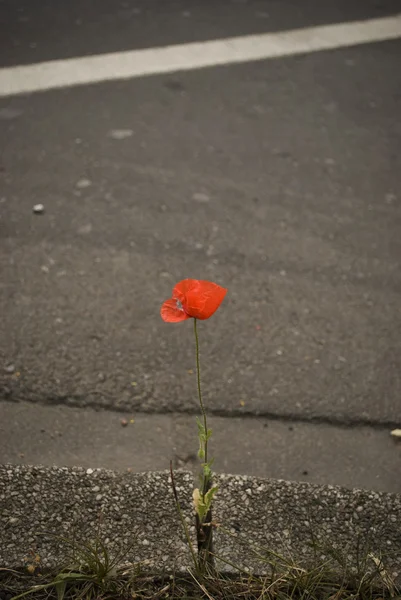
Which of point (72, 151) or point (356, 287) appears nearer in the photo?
point (356, 287)

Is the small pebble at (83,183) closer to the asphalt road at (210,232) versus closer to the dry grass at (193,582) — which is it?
the asphalt road at (210,232)

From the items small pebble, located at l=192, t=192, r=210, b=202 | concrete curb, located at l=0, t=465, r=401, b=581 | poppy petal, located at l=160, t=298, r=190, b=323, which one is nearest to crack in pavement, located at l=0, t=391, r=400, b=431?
concrete curb, located at l=0, t=465, r=401, b=581

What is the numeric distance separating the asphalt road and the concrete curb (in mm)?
323

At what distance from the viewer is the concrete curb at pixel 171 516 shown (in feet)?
5.69

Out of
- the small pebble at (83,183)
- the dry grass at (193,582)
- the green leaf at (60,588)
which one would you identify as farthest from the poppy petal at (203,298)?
the small pebble at (83,183)

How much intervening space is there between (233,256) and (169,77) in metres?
1.63

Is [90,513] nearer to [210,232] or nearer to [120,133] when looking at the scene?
[210,232]

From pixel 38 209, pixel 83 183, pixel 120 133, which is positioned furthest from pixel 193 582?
pixel 120 133

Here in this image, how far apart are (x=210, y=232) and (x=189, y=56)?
5.62ft

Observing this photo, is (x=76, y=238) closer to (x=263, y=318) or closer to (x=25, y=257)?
(x=25, y=257)

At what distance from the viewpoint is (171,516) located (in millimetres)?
1809

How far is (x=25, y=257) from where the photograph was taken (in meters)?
2.93

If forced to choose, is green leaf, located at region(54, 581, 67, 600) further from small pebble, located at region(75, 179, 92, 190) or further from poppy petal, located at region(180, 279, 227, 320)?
small pebble, located at region(75, 179, 92, 190)

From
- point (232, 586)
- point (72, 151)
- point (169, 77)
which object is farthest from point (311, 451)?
point (169, 77)
